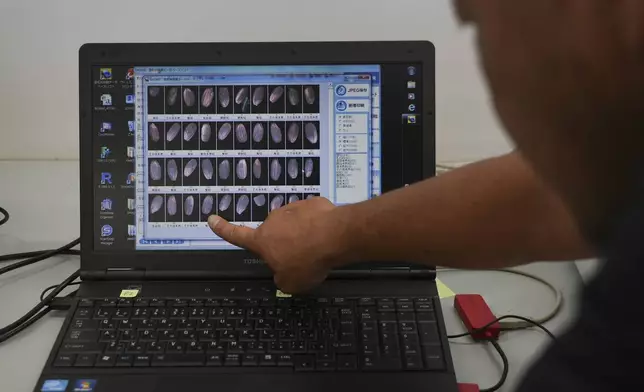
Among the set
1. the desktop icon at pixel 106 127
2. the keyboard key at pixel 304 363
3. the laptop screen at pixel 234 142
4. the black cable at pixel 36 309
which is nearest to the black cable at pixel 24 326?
the black cable at pixel 36 309

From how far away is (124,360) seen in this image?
2.18ft

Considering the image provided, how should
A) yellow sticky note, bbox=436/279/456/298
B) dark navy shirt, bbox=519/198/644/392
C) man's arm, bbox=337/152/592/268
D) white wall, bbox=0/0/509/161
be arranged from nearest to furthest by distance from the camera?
dark navy shirt, bbox=519/198/644/392 < man's arm, bbox=337/152/592/268 < yellow sticky note, bbox=436/279/456/298 < white wall, bbox=0/0/509/161

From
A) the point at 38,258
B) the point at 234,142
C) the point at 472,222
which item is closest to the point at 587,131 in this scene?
the point at 472,222

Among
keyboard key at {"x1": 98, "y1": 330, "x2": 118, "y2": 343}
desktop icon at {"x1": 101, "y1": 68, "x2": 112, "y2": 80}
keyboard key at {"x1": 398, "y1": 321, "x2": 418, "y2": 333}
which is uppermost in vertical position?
desktop icon at {"x1": 101, "y1": 68, "x2": 112, "y2": 80}

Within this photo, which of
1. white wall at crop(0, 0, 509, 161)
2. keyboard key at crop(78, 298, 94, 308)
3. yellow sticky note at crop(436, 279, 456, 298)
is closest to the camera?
keyboard key at crop(78, 298, 94, 308)

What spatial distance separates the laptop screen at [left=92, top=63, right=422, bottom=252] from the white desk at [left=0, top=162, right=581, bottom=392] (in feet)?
0.47

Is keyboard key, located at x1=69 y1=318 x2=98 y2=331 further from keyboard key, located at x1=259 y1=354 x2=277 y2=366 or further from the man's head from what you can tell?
the man's head

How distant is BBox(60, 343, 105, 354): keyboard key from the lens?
674 mm

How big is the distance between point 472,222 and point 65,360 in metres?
0.41

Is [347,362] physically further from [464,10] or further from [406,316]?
[464,10]

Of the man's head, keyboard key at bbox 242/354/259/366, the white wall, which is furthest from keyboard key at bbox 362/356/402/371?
the white wall

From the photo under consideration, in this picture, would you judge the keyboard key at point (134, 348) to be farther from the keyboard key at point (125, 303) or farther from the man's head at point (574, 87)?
the man's head at point (574, 87)

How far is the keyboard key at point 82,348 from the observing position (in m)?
0.67

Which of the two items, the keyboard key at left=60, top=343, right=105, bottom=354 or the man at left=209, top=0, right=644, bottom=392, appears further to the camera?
the keyboard key at left=60, top=343, right=105, bottom=354
